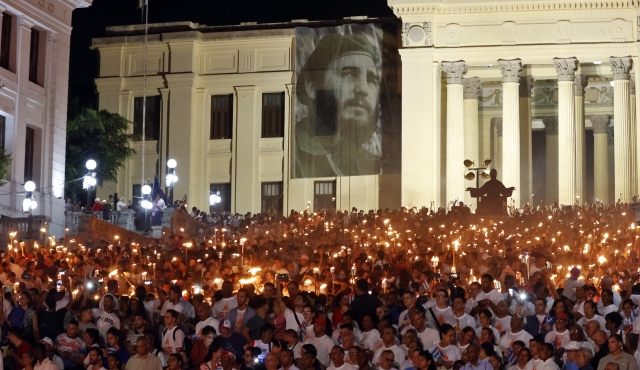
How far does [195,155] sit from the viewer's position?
191ft

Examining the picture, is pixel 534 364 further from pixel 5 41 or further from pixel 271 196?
pixel 271 196

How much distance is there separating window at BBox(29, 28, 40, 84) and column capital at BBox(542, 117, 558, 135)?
78.9 ft

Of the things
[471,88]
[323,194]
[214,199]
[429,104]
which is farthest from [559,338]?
[323,194]

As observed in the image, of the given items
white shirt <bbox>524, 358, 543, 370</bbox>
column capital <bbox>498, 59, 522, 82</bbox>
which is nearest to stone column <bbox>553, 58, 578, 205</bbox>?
column capital <bbox>498, 59, 522, 82</bbox>

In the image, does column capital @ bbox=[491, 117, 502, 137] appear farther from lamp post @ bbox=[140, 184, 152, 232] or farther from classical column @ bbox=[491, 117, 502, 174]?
lamp post @ bbox=[140, 184, 152, 232]

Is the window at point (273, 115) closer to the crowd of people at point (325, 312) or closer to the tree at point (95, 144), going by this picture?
the tree at point (95, 144)

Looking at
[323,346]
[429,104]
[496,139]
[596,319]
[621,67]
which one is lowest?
[323,346]

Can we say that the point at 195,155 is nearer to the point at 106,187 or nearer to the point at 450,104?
the point at 106,187

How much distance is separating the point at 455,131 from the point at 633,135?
6.81 meters

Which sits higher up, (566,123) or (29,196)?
(566,123)

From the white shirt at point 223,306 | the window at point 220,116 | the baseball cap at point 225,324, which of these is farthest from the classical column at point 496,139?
the baseball cap at point 225,324

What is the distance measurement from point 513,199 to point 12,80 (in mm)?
18926

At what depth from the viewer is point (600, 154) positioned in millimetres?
57906

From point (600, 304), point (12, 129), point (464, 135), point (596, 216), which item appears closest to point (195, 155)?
point (464, 135)
